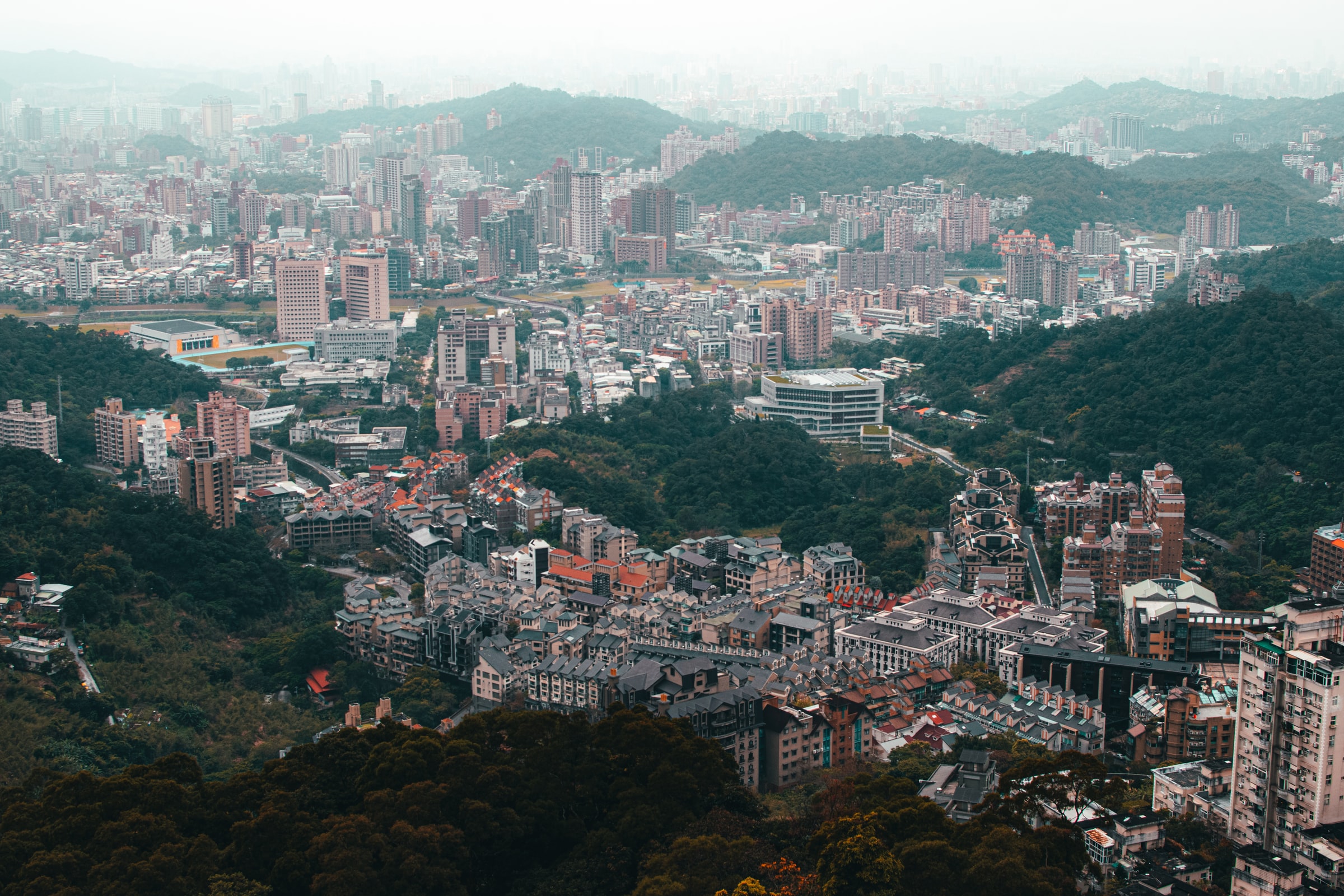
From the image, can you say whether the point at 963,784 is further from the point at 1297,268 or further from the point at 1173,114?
the point at 1173,114

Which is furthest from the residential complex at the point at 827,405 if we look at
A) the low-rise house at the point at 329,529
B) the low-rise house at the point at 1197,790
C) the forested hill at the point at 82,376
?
the low-rise house at the point at 1197,790

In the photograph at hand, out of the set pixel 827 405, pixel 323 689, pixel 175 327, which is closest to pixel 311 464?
pixel 827 405

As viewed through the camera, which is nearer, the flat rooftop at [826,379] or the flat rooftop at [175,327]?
the flat rooftop at [826,379]

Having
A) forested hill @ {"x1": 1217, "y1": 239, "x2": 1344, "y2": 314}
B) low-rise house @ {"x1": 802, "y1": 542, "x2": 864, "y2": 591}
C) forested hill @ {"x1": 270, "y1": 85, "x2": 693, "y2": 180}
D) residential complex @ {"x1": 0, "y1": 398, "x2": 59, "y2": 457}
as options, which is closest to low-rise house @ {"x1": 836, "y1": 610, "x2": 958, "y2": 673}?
low-rise house @ {"x1": 802, "y1": 542, "x2": 864, "y2": 591}

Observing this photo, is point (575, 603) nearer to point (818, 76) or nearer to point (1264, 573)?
point (1264, 573)

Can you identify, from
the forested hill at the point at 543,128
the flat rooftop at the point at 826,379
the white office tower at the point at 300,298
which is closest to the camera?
the flat rooftop at the point at 826,379

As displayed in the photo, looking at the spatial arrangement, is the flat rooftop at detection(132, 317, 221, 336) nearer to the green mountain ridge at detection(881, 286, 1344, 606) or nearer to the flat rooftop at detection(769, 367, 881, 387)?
the flat rooftop at detection(769, 367, 881, 387)

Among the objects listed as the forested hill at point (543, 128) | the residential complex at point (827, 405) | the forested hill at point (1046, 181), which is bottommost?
the residential complex at point (827, 405)

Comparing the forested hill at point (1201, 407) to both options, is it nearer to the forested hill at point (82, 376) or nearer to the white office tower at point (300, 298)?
the forested hill at point (82, 376)
